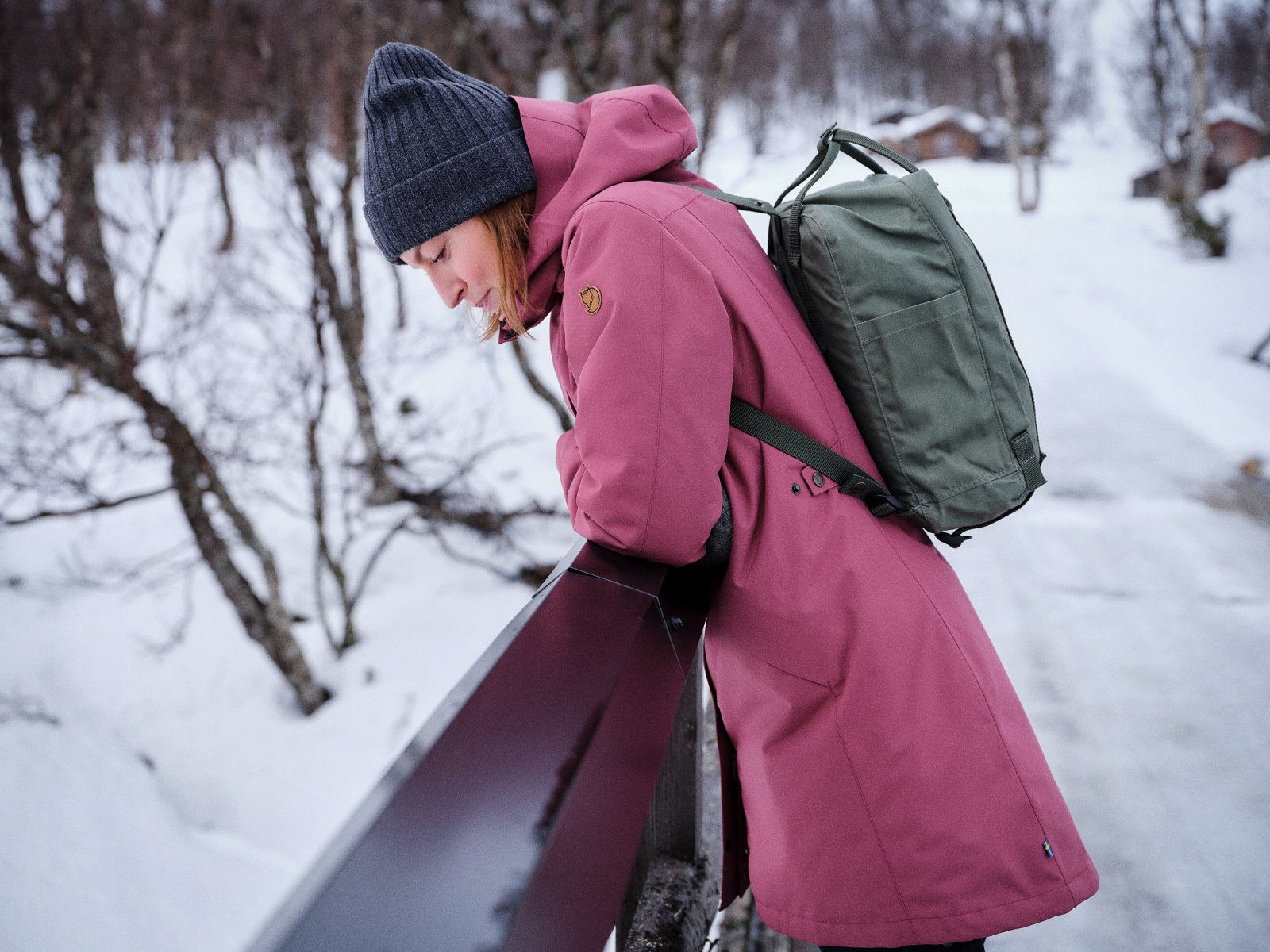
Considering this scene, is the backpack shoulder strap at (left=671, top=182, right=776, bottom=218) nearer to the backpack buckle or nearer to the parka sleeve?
the parka sleeve

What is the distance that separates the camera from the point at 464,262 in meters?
1.29

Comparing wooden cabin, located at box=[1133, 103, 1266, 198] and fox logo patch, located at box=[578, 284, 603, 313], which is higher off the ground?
fox logo patch, located at box=[578, 284, 603, 313]

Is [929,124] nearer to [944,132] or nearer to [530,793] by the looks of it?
[944,132]

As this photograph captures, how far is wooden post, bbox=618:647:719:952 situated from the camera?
143 centimetres

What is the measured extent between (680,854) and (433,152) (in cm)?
127

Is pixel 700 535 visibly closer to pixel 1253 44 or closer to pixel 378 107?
pixel 378 107

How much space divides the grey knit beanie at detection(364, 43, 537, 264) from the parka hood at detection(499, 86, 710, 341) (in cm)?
3

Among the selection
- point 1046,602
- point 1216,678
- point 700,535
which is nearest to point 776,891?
point 700,535

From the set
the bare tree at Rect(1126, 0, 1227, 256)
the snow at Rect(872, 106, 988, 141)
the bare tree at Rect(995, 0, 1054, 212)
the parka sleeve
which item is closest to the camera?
the parka sleeve

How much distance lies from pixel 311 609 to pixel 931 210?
8173 millimetres

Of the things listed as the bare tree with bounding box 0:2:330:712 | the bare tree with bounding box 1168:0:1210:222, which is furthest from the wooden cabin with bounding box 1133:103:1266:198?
the bare tree with bounding box 0:2:330:712

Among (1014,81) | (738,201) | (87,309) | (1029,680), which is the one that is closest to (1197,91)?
(1014,81)

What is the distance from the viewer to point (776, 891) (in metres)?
1.17

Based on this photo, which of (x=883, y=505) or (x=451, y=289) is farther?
(x=451, y=289)
